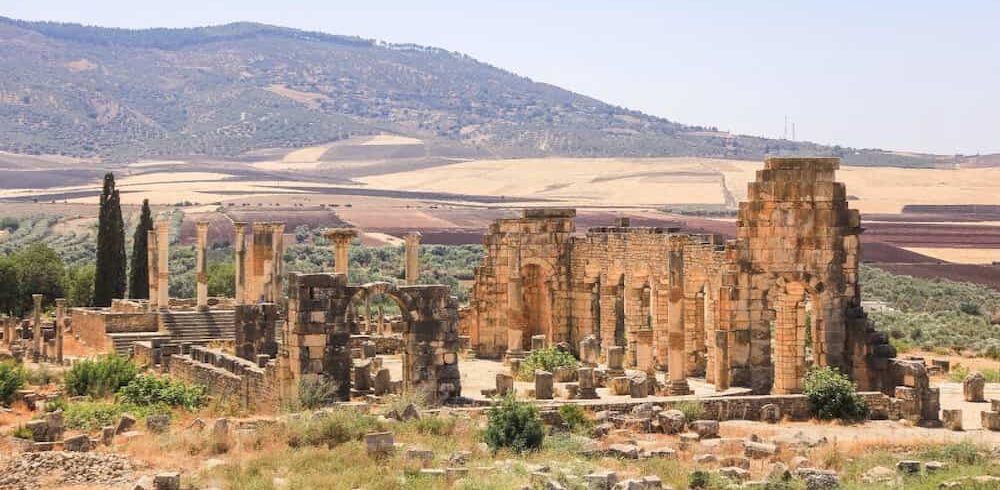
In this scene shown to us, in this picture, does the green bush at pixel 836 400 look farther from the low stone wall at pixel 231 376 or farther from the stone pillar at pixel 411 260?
the stone pillar at pixel 411 260

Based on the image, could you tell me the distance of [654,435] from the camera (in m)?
27.5

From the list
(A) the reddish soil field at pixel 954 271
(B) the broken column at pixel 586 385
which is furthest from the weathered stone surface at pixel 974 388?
(A) the reddish soil field at pixel 954 271

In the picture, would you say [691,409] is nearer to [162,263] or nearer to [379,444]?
[379,444]

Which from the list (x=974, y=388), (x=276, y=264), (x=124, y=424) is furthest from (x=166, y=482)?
(x=276, y=264)

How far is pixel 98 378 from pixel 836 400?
48.2 feet

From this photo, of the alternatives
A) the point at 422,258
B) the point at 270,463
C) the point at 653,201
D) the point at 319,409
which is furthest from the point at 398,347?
the point at 653,201

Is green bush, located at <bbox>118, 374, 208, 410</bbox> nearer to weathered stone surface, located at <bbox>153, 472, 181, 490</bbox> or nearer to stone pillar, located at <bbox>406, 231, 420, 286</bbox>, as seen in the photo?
stone pillar, located at <bbox>406, 231, 420, 286</bbox>

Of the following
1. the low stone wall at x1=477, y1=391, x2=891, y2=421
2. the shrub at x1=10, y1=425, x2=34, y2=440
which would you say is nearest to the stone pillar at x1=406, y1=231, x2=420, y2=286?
the low stone wall at x1=477, y1=391, x2=891, y2=421

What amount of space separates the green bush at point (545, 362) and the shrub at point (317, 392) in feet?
24.2

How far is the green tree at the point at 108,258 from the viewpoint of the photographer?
56094 millimetres

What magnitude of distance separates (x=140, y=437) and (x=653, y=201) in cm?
14292

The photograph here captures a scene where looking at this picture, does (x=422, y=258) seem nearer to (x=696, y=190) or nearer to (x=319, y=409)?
(x=319, y=409)

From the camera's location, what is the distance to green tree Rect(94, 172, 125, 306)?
56094mm

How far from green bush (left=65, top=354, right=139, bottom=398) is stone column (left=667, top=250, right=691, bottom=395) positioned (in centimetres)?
1092
